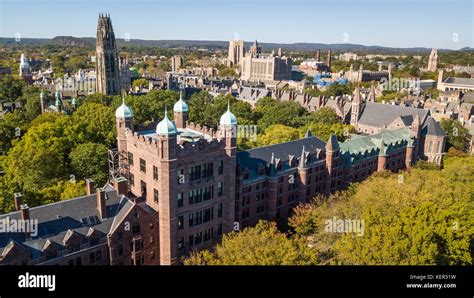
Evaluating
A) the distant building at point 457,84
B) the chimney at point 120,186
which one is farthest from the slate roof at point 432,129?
the distant building at point 457,84

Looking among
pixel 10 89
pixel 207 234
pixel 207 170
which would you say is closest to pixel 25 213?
pixel 207 170

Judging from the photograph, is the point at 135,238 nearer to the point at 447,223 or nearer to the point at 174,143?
the point at 174,143

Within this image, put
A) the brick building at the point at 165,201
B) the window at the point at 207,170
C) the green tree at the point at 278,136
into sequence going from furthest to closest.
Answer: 1. the green tree at the point at 278,136
2. the window at the point at 207,170
3. the brick building at the point at 165,201

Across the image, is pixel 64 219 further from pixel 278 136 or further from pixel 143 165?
pixel 278 136

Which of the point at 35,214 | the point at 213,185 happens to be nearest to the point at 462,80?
the point at 213,185

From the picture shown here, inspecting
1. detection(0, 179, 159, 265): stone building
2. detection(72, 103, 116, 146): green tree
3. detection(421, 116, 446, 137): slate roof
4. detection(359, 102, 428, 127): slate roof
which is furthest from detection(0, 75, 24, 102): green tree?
detection(421, 116, 446, 137): slate roof

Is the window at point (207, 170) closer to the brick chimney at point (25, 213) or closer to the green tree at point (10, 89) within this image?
the brick chimney at point (25, 213)
